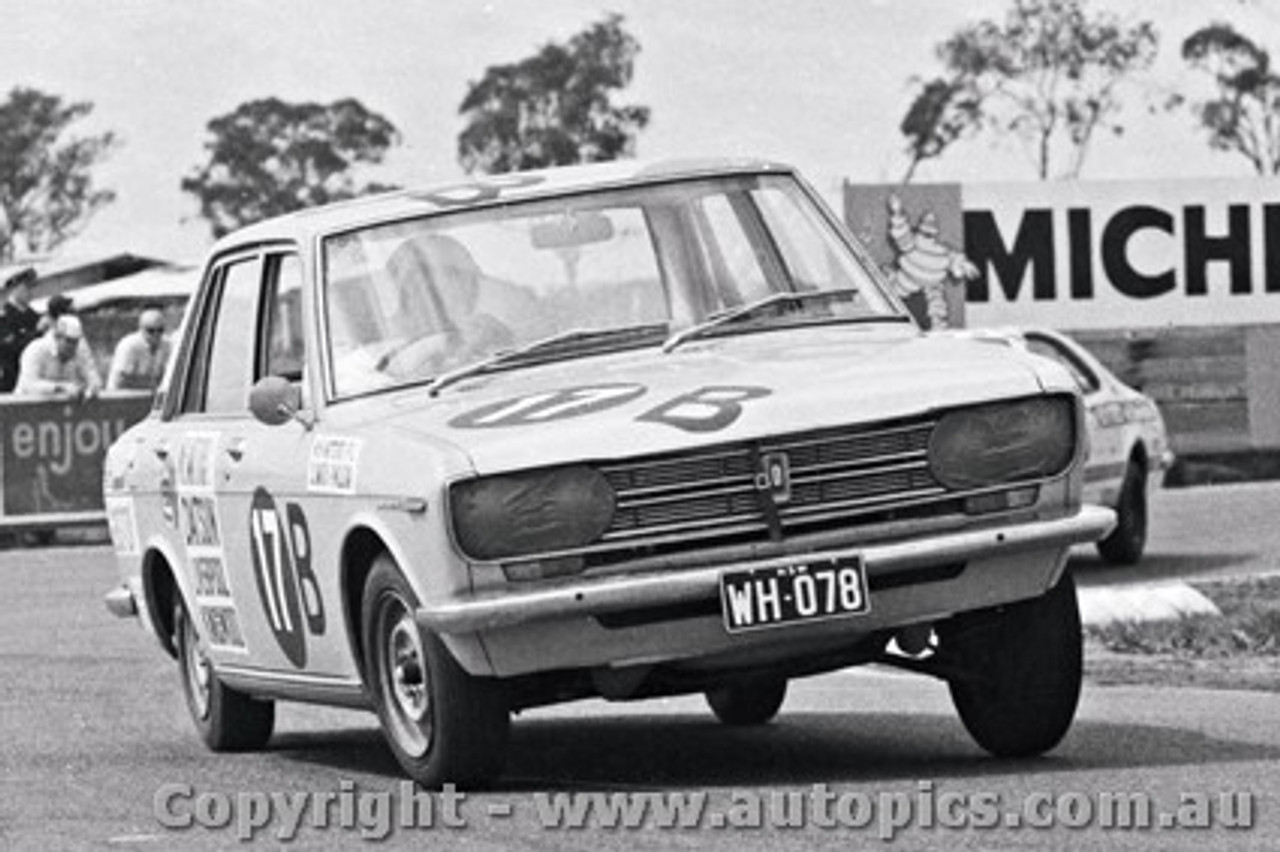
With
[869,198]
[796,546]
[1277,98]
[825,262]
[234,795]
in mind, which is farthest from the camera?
[1277,98]

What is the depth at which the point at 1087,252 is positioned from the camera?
32.8 metres

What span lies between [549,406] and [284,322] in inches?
72.1

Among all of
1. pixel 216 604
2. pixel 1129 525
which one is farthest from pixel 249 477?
pixel 1129 525

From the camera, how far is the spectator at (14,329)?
2691cm

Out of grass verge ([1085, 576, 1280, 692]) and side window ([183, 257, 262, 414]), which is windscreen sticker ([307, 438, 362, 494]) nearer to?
side window ([183, 257, 262, 414])

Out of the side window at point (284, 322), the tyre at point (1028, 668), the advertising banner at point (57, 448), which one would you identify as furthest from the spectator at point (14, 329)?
the tyre at point (1028, 668)

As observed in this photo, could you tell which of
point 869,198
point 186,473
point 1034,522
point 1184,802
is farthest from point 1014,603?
point 869,198

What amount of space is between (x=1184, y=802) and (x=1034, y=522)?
110 centimetres

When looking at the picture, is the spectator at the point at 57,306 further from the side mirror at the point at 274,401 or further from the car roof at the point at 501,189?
the side mirror at the point at 274,401

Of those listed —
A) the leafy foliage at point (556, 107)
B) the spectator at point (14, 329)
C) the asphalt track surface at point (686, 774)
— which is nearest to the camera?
the asphalt track surface at point (686, 774)

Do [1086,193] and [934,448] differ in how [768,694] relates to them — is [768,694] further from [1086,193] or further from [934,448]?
[1086,193]

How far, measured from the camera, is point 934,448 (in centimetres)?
911

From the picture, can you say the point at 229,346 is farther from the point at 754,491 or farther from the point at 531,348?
the point at 754,491

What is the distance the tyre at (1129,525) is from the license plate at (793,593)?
442 inches
